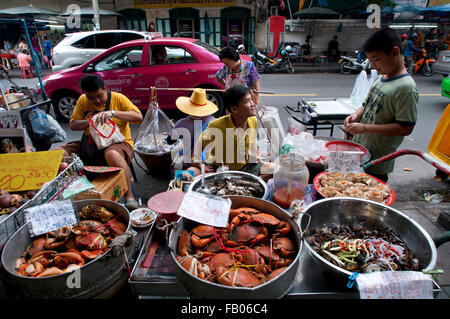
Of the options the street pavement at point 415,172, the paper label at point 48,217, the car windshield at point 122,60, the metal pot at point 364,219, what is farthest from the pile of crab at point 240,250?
the car windshield at point 122,60

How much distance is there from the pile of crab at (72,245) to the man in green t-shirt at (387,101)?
2034 millimetres

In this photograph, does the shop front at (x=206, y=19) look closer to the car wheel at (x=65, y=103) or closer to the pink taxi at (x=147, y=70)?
the pink taxi at (x=147, y=70)

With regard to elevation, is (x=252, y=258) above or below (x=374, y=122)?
below

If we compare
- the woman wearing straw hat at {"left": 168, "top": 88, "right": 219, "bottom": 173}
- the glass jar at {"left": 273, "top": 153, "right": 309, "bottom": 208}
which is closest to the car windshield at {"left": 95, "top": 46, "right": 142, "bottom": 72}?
the woman wearing straw hat at {"left": 168, "top": 88, "right": 219, "bottom": 173}

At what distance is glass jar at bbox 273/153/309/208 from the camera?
1.75 m

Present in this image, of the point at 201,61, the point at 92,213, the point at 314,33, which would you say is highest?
the point at 314,33

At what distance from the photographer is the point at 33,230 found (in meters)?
1.51

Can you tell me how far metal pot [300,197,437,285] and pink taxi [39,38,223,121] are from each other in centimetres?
473

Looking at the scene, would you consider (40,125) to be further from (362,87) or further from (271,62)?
(271,62)

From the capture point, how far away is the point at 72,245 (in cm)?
160

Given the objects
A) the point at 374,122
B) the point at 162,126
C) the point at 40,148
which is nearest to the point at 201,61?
the point at 162,126

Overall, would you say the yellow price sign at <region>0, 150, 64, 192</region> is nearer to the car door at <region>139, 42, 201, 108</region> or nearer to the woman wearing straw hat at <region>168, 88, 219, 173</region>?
the woman wearing straw hat at <region>168, 88, 219, 173</region>
